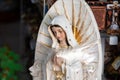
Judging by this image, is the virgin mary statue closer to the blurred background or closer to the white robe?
the white robe

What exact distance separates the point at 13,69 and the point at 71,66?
0.80m

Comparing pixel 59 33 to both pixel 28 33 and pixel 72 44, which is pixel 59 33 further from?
pixel 28 33

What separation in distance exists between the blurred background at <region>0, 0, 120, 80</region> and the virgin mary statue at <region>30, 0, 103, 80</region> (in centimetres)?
13

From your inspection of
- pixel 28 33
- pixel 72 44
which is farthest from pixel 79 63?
pixel 28 33

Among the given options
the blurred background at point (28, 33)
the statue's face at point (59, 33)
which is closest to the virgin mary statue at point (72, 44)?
the statue's face at point (59, 33)

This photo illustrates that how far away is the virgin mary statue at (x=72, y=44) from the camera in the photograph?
152 cm

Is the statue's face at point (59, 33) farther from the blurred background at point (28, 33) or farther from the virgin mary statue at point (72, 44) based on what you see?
the blurred background at point (28, 33)

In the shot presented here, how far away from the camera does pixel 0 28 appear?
3.57 metres

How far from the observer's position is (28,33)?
2541mm

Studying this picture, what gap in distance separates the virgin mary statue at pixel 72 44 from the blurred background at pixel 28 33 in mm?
130

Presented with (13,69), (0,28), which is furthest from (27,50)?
(0,28)

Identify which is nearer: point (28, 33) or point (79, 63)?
point (79, 63)

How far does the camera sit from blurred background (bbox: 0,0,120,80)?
1697 millimetres

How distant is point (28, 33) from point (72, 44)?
1039mm
